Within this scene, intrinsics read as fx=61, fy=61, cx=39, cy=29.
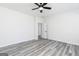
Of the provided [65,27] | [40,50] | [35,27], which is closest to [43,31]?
[35,27]

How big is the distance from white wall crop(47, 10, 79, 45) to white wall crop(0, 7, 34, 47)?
2.27 m

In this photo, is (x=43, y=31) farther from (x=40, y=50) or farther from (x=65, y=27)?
(x=40, y=50)

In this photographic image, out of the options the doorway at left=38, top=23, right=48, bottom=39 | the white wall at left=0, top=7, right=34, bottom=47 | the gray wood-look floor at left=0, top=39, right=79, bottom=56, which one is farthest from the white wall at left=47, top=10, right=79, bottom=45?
the white wall at left=0, top=7, right=34, bottom=47

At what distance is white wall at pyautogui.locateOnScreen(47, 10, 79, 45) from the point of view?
4.55 meters

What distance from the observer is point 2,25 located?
406 cm

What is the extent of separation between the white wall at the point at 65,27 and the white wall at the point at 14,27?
7.45 ft

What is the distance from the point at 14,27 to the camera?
4.77 metres

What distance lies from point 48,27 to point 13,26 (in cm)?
371

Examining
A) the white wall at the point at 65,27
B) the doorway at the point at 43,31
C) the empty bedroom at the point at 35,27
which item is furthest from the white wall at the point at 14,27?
the white wall at the point at 65,27

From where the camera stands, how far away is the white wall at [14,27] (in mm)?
4109

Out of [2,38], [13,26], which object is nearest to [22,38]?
[13,26]

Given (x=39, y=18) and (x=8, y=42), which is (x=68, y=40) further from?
(x=8, y=42)

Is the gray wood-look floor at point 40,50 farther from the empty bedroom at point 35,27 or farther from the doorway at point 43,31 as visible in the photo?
the doorway at point 43,31

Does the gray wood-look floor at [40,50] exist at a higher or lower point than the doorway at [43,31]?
lower
